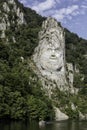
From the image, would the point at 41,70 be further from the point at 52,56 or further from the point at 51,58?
the point at 52,56

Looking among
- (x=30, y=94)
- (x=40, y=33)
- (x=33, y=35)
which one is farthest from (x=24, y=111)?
(x=33, y=35)

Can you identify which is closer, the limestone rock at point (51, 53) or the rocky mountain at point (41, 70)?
the rocky mountain at point (41, 70)

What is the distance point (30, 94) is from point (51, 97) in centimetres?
2769

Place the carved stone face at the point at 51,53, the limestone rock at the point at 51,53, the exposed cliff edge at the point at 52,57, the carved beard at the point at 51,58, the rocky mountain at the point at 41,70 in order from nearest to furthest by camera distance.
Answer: the rocky mountain at the point at 41,70 → the exposed cliff edge at the point at 52,57 → the limestone rock at the point at 51,53 → the carved beard at the point at 51,58 → the carved stone face at the point at 51,53

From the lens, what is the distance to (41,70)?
175375mm

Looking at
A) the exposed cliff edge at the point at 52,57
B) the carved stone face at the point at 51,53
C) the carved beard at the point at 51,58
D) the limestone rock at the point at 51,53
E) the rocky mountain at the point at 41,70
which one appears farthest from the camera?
the carved stone face at the point at 51,53

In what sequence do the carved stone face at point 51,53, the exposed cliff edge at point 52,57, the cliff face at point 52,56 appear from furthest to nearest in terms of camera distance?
1. the carved stone face at point 51,53
2. the cliff face at point 52,56
3. the exposed cliff edge at point 52,57

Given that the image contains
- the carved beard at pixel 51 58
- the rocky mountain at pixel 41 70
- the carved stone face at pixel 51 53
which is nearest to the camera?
the rocky mountain at pixel 41 70

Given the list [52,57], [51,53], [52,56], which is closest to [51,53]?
[51,53]

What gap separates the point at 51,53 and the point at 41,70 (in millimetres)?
9095

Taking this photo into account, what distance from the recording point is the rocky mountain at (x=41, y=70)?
131 meters

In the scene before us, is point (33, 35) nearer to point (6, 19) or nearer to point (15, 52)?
point (6, 19)

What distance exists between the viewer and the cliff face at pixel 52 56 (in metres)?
176

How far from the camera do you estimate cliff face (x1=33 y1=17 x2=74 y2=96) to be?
17550 cm
